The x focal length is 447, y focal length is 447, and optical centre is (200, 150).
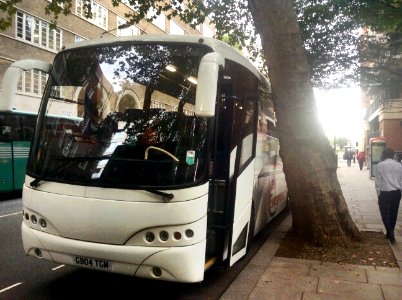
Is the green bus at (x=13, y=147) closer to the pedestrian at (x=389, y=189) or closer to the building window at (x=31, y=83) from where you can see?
the pedestrian at (x=389, y=189)

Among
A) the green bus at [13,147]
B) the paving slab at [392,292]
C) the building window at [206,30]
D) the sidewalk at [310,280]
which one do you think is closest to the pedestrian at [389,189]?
the sidewalk at [310,280]

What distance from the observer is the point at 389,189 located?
8.23m

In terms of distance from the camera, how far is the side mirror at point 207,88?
4.22 meters

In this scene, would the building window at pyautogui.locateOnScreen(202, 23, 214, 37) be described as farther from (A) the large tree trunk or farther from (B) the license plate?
(B) the license plate

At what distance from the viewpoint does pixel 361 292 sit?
18.0 feet

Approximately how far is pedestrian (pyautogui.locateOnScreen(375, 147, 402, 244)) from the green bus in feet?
34.4

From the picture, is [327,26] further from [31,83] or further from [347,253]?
[31,83]

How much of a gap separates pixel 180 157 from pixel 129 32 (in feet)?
116

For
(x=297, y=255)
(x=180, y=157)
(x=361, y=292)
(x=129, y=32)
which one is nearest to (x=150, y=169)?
(x=180, y=157)

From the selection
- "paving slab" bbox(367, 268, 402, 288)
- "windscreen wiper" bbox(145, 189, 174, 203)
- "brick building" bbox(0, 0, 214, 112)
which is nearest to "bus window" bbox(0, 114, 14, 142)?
"brick building" bbox(0, 0, 214, 112)

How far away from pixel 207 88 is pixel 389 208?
557cm

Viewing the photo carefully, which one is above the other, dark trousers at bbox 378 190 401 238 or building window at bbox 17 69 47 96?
building window at bbox 17 69 47 96

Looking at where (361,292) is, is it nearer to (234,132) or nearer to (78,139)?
(234,132)

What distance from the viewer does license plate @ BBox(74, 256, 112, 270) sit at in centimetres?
473
